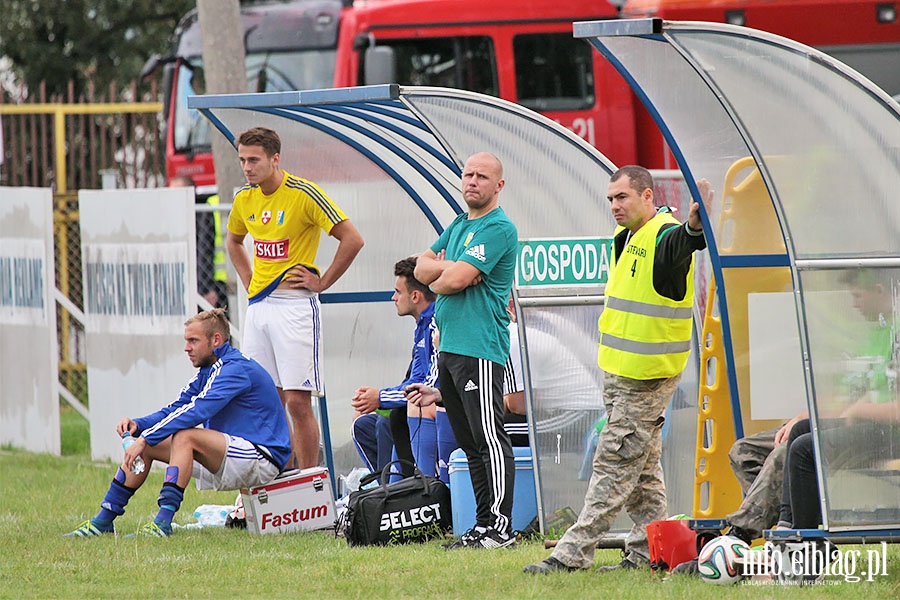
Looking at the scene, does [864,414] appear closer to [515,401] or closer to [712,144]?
[712,144]

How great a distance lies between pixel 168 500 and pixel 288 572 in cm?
144

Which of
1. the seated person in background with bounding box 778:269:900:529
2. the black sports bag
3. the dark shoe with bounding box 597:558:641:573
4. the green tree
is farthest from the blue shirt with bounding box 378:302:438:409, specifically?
the green tree

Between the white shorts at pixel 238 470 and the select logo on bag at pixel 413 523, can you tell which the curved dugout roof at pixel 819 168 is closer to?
the select logo on bag at pixel 413 523

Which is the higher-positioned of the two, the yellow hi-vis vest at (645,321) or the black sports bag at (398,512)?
the yellow hi-vis vest at (645,321)

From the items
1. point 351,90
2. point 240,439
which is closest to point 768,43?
point 351,90

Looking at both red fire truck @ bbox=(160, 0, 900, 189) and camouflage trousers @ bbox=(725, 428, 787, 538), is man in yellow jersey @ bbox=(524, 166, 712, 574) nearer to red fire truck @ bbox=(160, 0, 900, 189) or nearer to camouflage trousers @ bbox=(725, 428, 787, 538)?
camouflage trousers @ bbox=(725, 428, 787, 538)

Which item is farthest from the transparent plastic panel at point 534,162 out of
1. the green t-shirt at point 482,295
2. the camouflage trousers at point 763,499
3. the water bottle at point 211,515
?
the water bottle at point 211,515

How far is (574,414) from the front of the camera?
748cm

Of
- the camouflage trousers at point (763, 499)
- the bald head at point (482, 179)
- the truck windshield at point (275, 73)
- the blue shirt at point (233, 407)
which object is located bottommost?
the camouflage trousers at point (763, 499)

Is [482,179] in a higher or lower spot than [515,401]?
higher

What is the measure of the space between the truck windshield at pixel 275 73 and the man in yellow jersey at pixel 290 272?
7277mm

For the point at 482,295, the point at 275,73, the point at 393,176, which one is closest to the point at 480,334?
the point at 482,295

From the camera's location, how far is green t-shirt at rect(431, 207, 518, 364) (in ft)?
23.4

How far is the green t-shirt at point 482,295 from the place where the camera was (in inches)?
280
